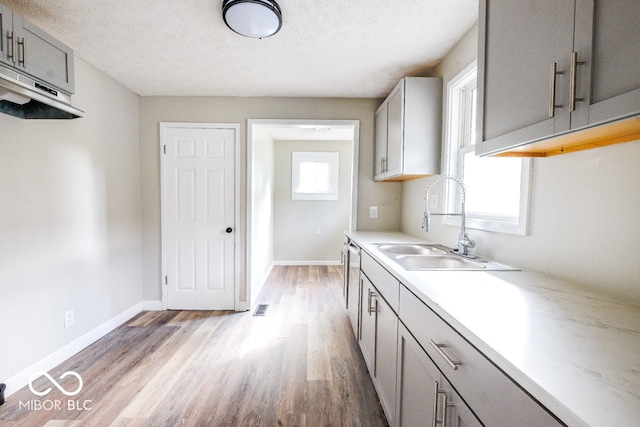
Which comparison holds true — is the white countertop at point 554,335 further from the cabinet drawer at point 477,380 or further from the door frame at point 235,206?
the door frame at point 235,206

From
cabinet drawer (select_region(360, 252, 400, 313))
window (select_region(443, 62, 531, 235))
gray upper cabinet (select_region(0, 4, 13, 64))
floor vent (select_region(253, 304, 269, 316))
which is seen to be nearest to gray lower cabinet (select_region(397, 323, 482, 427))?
cabinet drawer (select_region(360, 252, 400, 313))

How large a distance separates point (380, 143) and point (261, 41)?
4.65 ft

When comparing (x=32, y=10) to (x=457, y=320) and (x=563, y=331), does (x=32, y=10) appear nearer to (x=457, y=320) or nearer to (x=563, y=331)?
(x=457, y=320)

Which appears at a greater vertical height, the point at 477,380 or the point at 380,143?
the point at 380,143

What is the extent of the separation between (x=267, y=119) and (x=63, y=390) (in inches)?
Result: 107

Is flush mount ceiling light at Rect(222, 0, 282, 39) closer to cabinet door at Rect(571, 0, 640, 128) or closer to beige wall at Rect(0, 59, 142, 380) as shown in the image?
cabinet door at Rect(571, 0, 640, 128)

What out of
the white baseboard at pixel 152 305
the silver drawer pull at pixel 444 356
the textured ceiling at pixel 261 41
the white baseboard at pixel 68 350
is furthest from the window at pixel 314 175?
the silver drawer pull at pixel 444 356

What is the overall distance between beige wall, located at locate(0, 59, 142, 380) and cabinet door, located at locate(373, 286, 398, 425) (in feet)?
7.58

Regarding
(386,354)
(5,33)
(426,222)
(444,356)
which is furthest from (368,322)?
(5,33)

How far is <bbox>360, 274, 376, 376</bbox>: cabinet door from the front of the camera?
67.5 inches

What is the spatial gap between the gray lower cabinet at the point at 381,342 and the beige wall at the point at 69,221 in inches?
90.2

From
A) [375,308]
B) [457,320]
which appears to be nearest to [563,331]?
[457,320]

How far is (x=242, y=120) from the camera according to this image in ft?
9.68

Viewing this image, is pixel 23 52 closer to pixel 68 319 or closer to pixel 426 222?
pixel 68 319
